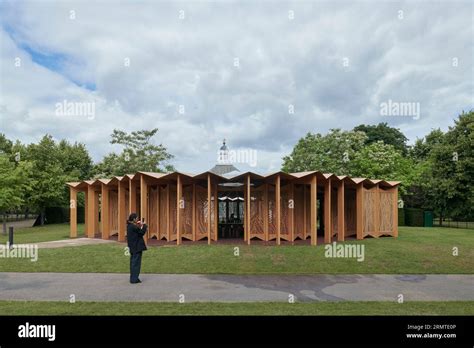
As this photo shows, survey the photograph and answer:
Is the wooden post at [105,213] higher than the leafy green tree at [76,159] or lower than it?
lower

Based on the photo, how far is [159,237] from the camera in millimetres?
18703

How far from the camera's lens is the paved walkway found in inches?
305

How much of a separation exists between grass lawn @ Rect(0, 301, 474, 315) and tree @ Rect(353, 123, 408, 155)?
149 feet

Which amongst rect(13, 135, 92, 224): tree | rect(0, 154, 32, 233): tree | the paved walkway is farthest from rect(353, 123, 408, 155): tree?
the paved walkway

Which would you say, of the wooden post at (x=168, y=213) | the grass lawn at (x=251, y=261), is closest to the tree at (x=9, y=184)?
the grass lawn at (x=251, y=261)

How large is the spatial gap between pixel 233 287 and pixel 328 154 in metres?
27.8

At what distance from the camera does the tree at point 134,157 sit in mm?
32531

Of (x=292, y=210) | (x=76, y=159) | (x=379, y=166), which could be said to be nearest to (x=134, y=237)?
(x=292, y=210)

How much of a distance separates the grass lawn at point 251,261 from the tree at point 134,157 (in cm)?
1807

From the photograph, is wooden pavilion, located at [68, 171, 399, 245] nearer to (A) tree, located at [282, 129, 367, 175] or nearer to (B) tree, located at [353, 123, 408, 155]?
(A) tree, located at [282, 129, 367, 175]

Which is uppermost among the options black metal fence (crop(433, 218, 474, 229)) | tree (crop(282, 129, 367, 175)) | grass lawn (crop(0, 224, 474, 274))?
tree (crop(282, 129, 367, 175))

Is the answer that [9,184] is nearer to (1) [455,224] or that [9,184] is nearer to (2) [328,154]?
(2) [328,154]

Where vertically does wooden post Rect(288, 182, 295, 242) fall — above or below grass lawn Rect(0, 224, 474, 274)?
above

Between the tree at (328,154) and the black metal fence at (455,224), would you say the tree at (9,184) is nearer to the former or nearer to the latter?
the tree at (328,154)
